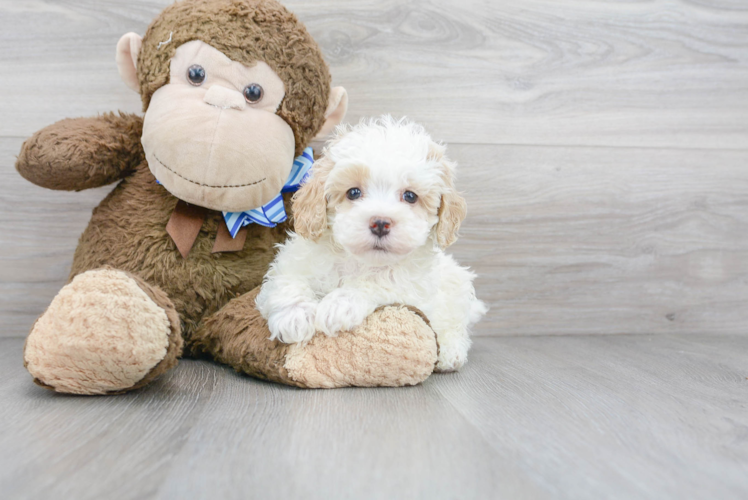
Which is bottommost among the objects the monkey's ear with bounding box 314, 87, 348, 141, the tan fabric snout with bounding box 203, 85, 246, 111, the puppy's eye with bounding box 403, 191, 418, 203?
the puppy's eye with bounding box 403, 191, 418, 203

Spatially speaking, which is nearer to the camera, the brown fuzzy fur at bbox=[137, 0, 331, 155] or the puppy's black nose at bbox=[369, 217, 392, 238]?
the puppy's black nose at bbox=[369, 217, 392, 238]

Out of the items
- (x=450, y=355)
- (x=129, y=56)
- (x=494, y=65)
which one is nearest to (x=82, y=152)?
(x=129, y=56)

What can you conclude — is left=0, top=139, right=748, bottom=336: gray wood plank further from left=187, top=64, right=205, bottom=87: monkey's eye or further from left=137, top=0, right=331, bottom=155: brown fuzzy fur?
left=187, top=64, right=205, bottom=87: monkey's eye

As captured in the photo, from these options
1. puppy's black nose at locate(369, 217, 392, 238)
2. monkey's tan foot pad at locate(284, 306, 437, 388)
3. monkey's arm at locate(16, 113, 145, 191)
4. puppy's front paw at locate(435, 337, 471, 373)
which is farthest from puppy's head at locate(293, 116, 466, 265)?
monkey's arm at locate(16, 113, 145, 191)

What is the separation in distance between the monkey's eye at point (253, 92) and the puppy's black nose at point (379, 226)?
34 centimetres

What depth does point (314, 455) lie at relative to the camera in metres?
0.67

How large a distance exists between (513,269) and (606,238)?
268 mm

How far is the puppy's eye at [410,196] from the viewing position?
37.0 inches

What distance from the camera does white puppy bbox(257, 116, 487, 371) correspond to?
35.5 inches

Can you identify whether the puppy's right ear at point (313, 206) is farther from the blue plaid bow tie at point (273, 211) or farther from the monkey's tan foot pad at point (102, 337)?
the monkey's tan foot pad at point (102, 337)

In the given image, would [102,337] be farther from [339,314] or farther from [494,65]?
[494,65]

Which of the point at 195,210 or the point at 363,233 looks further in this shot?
the point at 195,210

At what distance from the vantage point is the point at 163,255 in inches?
42.6

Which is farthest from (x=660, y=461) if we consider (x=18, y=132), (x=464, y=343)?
(x=18, y=132)
